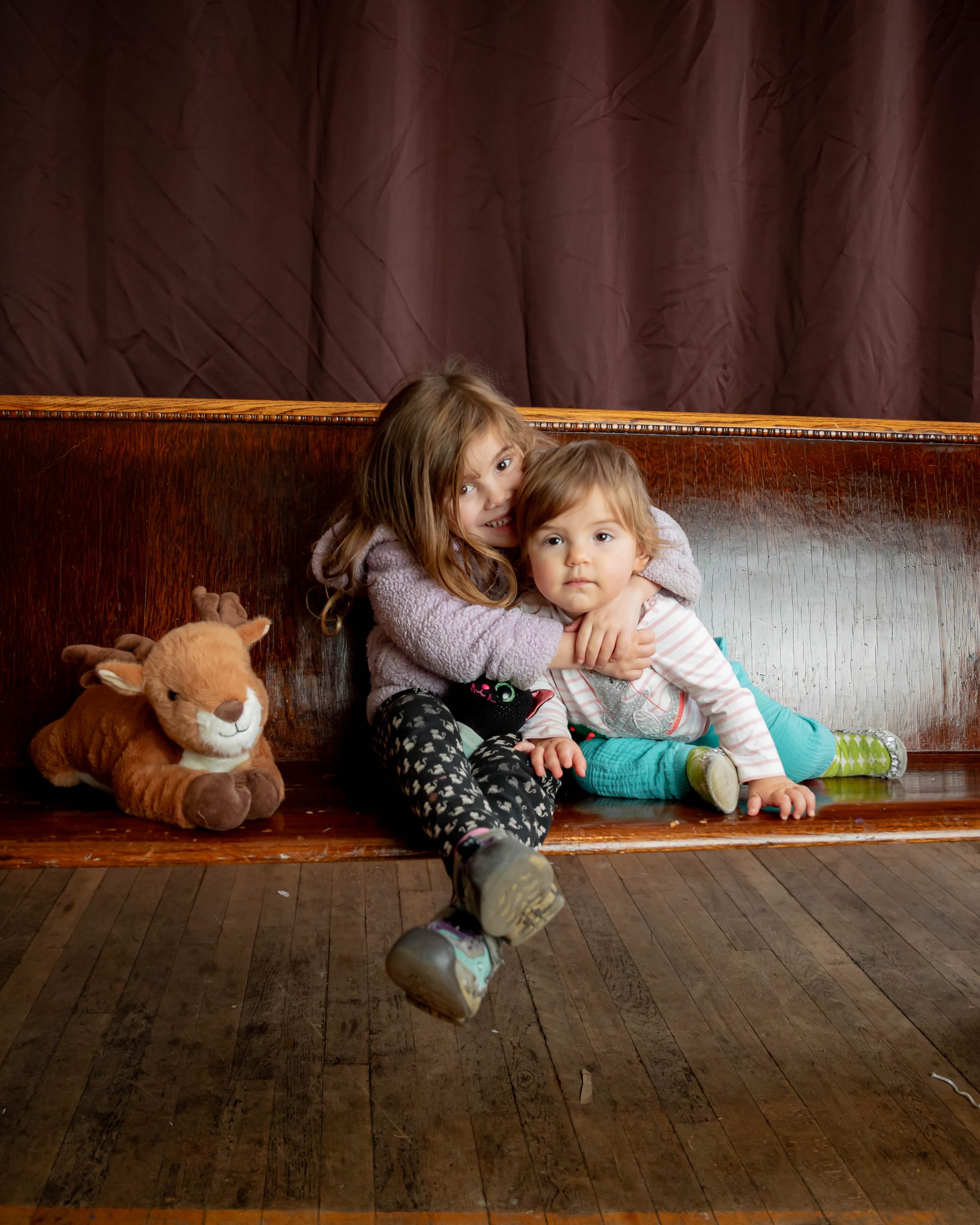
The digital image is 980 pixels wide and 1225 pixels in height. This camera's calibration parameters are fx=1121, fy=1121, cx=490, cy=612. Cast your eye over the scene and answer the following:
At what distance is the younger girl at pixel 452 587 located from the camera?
1259 millimetres

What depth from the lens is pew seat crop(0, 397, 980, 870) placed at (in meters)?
1.52

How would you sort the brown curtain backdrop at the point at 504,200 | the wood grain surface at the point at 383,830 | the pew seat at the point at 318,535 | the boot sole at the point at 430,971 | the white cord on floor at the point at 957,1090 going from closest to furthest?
the boot sole at the point at 430,971, the wood grain surface at the point at 383,830, the white cord on floor at the point at 957,1090, the pew seat at the point at 318,535, the brown curtain backdrop at the point at 504,200

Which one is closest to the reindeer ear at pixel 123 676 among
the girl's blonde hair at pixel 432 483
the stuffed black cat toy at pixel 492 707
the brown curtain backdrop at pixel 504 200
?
Result: the girl's blonde hair at pixel 432 483

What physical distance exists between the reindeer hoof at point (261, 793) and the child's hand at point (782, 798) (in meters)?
0.53

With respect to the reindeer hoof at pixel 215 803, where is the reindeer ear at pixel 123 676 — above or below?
above

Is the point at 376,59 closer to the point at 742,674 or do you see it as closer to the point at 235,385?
the point at 235,385

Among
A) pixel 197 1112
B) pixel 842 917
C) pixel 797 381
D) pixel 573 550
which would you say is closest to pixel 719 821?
pixel 573 550

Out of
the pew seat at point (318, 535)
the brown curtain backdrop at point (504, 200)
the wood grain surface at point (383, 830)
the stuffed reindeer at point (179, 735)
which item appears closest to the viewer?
the wood grain surface at point (383, 830)

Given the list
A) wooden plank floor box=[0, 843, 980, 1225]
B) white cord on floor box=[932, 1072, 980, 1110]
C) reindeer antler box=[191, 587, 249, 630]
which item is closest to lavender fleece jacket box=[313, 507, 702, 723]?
reindeer antler box=[191, 587, 249, 630]

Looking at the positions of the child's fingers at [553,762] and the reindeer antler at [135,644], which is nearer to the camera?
the child's fingers at [553,762]

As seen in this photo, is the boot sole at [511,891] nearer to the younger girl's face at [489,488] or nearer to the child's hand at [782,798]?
the child's hand at [782,798]

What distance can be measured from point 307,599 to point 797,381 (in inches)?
40.8

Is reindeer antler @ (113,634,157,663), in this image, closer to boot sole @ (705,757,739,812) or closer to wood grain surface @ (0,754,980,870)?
wood grain surface @ (0,754,980,870)

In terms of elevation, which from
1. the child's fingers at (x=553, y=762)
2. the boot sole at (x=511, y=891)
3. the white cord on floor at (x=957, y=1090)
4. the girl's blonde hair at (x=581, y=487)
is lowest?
the white cord on floor at (x=957, y=1090)
